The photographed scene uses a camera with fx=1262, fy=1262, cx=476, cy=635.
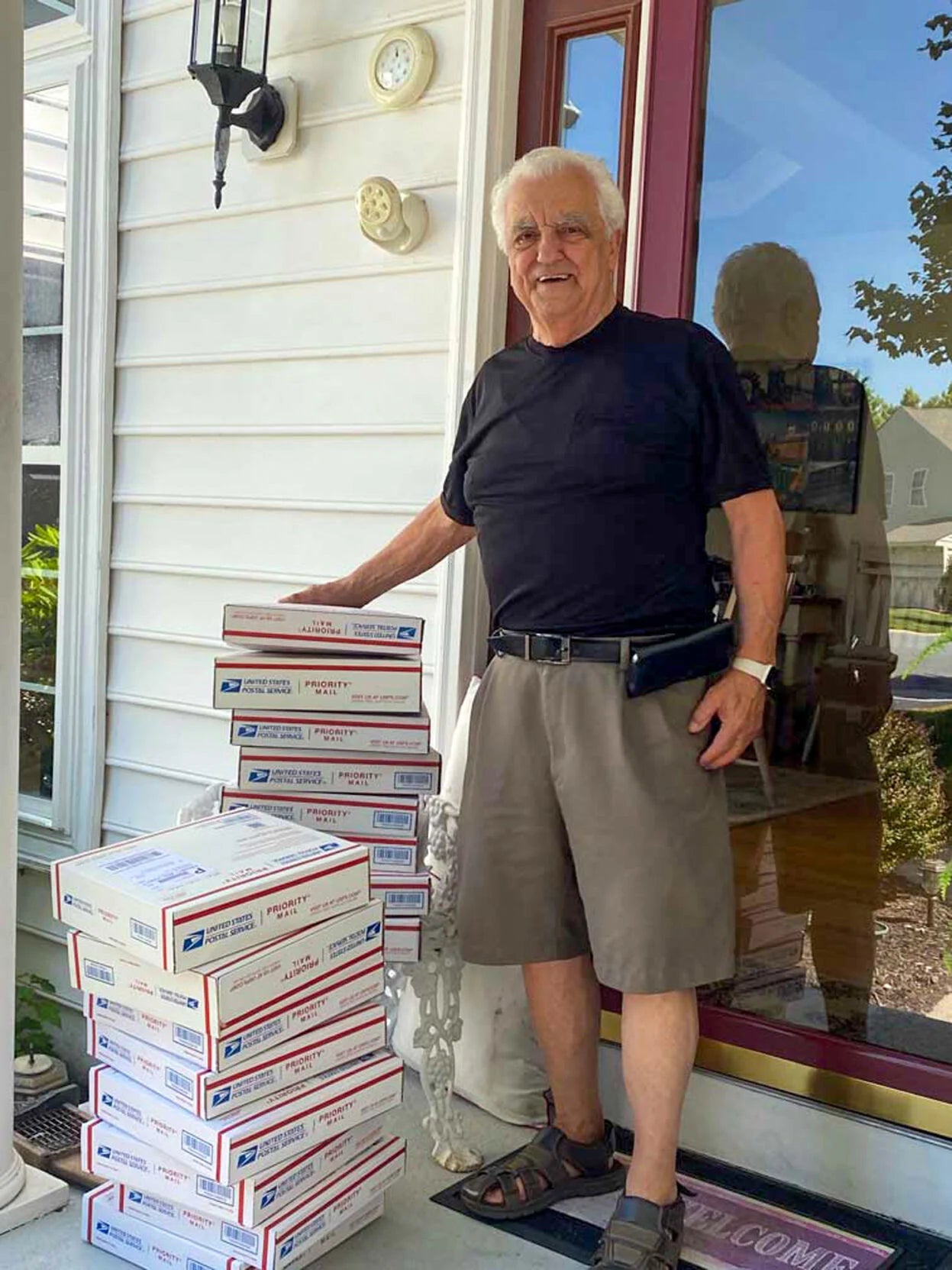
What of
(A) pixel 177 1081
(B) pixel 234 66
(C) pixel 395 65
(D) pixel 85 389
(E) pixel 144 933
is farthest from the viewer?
(D) pixel 85 389

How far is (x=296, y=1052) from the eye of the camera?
6.45 ft

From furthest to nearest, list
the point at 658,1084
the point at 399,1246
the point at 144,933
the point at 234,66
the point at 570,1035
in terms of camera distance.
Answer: the point at 234,66
the point at 570,1035
the point at 399,1246
the point at 658,1084
the point at 144,933

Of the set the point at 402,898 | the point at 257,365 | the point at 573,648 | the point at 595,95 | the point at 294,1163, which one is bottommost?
the point at 294,1163

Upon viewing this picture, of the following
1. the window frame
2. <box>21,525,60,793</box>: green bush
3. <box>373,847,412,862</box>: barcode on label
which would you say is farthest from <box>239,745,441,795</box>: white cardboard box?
<box>21,525,60,793</box>: green bush

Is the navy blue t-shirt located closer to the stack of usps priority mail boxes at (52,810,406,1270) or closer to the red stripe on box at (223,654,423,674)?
the red stripe on box at (223,654,423,674)

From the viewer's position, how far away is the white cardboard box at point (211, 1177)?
1.91m

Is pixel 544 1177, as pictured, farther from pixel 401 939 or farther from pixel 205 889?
pixel 205 889

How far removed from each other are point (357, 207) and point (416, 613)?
95 cm

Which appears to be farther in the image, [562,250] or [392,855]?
[392,855]

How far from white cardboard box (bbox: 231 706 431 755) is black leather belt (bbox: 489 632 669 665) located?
29 centimetres

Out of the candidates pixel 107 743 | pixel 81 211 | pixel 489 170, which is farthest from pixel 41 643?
pixel 489 170

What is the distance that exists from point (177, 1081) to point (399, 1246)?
0.54 m

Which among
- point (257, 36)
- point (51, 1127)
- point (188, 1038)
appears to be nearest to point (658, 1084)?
point (188, 1038)

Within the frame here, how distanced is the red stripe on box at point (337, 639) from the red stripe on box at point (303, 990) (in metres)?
0.55
